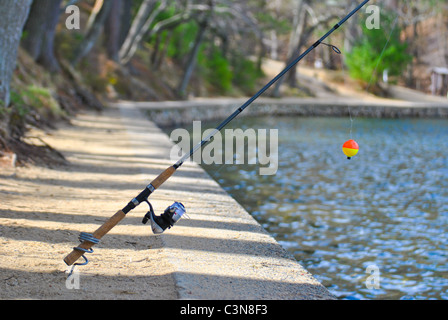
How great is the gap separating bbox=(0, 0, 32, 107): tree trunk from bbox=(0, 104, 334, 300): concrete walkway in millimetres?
1751

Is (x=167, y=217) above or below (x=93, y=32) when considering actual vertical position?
below

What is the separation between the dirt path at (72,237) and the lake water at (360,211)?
221 cm

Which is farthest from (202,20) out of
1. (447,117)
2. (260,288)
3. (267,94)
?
(260,288)

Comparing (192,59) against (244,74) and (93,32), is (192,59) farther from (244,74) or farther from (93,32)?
(244,74)

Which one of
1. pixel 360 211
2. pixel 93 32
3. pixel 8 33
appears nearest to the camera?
pixel 8 33

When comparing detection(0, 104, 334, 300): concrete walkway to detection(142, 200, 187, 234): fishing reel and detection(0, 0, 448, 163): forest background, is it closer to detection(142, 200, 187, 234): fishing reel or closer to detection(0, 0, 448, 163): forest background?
detection(142, 200, 187, 234): fishing reel

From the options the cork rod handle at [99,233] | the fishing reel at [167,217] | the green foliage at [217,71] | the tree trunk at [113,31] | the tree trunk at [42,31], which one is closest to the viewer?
the cork rod handle at [99,233]

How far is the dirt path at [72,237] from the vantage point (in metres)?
4.68

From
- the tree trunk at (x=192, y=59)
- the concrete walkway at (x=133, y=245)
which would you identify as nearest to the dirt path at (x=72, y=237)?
the concrete walkway at (x=133, y=245)

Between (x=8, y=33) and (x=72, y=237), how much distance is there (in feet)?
16.8

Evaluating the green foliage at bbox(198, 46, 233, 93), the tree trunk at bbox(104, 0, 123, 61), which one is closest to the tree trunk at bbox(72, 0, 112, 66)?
the tree trunk at bbox(104, 0, 123, 61)

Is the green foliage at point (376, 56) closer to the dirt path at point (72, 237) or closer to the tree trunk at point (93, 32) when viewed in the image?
the tree trunk at point (93, 32)

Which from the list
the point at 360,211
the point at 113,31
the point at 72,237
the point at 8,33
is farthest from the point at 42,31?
the point at 72,237

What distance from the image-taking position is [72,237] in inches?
239
